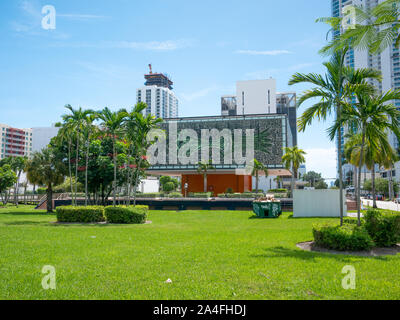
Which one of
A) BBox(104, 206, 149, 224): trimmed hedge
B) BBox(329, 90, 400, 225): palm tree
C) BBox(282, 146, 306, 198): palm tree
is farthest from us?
BBox(282, 146, 306, 198): palm tree

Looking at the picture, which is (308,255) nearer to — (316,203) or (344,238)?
(344,238)

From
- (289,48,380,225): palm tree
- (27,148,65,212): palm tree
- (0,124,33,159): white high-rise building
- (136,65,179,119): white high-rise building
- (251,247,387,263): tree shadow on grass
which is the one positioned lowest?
(251,247,387,263): tree shadow on grass

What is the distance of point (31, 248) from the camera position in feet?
33.5

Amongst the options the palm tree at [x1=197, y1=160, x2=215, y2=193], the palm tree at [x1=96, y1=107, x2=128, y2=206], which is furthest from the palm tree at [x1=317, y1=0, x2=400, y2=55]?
the palm tree at [x1=197, y1=160, x2=215, y2=193]

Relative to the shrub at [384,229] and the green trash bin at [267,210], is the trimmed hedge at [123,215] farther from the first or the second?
the shrub at [384,229]

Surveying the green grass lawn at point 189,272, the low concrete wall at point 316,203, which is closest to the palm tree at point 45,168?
the green grass lawn at point 189,272

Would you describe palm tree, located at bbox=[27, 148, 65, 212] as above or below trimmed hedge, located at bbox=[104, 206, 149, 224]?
above

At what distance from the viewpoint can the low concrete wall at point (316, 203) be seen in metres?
24.8

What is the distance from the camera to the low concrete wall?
24797 mm

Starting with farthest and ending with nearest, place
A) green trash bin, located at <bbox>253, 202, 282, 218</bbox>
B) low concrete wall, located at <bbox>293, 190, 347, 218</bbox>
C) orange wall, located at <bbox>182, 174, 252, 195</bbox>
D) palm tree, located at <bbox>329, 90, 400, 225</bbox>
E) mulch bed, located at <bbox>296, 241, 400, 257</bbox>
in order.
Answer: orange wall, located at <bbox>182, 174, 252, 195</bbox> < green trash bin, located at <bbox>253, 202, 282, 218</bbox> < low concrete wall, located at <bbox>293, 190, 347, 218</bbox> < palm tree, located at <bbox>329, 90, 400, 225</bbox> < mulch bed, located at <bbox>296, 241, 400, 257</bbox>

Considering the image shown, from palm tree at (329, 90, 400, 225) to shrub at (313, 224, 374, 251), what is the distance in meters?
1.04

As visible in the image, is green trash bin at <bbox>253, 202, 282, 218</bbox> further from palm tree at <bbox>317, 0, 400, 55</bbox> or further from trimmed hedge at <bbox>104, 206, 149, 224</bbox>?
palm tree at <bbox>317, 0, 400, 55</bbox>

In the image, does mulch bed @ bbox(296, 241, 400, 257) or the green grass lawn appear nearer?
the green grass lawn

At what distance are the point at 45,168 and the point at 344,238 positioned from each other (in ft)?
93.5
